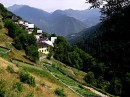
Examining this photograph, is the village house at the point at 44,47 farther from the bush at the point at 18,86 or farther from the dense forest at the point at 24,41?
the bush at the point at 18,86

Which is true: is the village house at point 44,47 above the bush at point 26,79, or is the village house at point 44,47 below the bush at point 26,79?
below

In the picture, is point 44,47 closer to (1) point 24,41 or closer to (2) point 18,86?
(1) point 24,41

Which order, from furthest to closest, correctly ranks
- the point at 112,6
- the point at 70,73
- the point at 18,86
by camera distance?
the point at 70,73
the point at 18,86
the point at 112,6

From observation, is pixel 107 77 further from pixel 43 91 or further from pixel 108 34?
pixel 108 34

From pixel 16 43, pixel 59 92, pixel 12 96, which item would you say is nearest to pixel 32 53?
pixel 16 43

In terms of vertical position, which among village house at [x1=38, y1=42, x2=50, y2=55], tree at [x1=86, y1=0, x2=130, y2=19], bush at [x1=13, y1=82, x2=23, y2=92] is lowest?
village house at [x1=38, y1=42, x2=50, y2=55]

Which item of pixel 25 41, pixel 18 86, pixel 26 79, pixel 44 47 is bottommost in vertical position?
pixel 44 47

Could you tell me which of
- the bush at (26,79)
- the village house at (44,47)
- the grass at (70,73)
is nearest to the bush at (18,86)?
the bush at (26,79)

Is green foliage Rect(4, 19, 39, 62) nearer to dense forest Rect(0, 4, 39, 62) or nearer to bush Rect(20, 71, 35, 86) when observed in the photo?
dense forest Rect(0, 4, 39, 62)

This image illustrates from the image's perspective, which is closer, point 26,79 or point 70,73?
point 26,79

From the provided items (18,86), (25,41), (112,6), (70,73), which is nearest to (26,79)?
(18,86)

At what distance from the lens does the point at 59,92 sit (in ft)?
111

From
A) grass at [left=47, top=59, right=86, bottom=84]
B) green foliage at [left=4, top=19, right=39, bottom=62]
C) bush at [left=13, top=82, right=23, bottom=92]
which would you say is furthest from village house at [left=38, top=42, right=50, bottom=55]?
bush at [left=13, top=82, right=23, bottom=92]

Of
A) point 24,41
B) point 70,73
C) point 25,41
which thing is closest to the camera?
point 70,73
